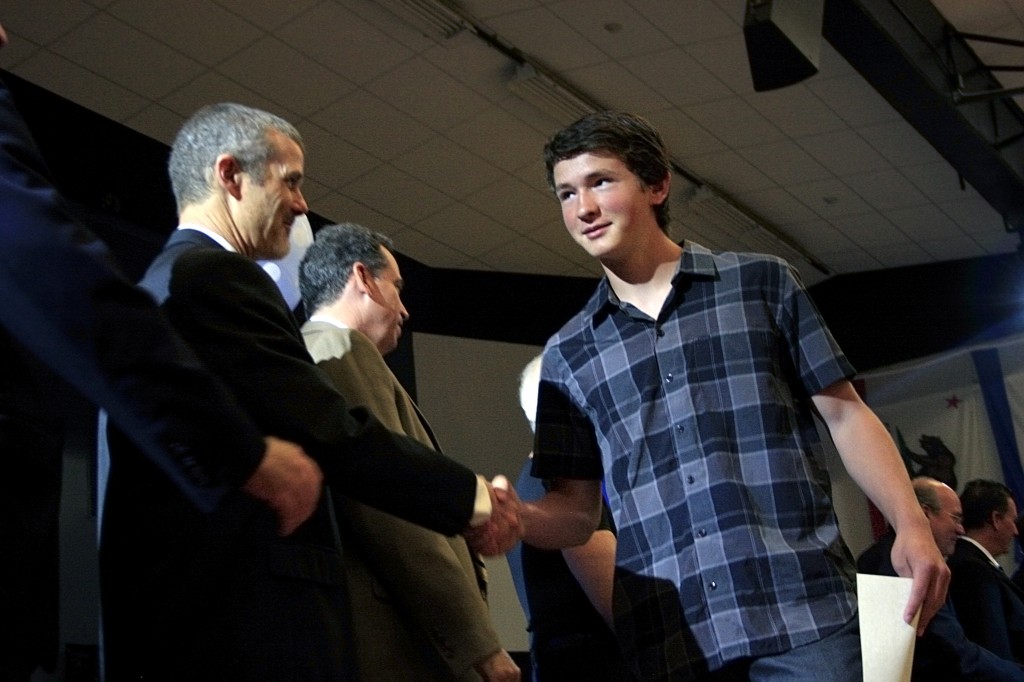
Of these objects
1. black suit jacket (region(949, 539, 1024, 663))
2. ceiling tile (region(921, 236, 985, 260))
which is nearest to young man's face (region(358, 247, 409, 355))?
black suit jacket (region(949, 539, 1024, 663))

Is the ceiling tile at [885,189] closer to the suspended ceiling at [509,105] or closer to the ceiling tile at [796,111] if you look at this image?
the suspended ceiling at [509,105]

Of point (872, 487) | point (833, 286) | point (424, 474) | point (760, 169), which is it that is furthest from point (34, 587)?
point (833, 286)

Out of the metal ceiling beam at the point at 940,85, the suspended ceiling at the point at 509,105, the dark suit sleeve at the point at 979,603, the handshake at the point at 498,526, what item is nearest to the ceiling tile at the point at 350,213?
the suspended ceiling at the point at 509,105

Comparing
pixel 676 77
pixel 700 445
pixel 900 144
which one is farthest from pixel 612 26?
pixel 700 445

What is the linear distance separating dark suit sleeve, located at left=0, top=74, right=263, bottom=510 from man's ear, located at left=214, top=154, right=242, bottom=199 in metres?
0.68

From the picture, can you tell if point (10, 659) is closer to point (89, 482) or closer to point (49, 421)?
point (49, 421)

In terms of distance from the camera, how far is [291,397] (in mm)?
1808

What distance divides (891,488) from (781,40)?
11.1ft

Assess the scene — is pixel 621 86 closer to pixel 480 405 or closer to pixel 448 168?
pixel 448 168

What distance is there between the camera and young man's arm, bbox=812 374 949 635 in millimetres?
1893

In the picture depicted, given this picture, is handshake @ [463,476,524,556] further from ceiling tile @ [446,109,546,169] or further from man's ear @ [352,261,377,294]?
ceiling tile @ [446,109,546,169]

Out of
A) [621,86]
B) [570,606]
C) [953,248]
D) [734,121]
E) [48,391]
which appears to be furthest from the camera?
[953,248]

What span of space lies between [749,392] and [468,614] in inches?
25.2

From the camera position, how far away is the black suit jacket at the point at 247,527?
1739mm
